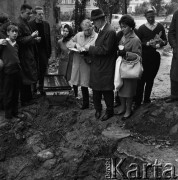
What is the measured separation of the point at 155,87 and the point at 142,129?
2846 millimetres

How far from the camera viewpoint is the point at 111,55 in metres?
4.81

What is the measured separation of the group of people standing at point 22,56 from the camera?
5012mm

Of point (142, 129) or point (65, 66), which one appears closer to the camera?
point (142, 129)

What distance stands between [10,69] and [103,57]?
1.49 m

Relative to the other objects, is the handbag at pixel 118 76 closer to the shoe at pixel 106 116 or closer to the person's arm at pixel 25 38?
the shoe at pixel 106 116

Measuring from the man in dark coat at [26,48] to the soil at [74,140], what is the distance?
1.92ft

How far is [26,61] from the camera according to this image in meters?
5.66

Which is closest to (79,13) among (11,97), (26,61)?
(26,61)

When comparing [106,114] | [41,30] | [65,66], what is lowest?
[106,114]

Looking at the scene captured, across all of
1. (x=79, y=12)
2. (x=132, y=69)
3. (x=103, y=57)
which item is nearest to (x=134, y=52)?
(x=132, y=69)

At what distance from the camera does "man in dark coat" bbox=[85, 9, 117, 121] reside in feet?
15.4

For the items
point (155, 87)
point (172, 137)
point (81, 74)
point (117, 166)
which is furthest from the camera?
point (155, 87)

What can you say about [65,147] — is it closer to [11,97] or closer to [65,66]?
[11,97]

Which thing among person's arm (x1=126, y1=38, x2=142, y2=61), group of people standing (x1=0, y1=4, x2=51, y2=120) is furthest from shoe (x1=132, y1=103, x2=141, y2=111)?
group of people standing (x1=0, y1=4, x2=51, y2=120)
